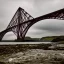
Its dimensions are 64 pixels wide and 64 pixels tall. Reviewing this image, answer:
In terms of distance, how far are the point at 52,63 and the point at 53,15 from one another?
47.1m

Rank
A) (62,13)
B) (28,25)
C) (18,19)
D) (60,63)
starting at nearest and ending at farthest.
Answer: (60,63), (62,13), (28,25), (18,19)

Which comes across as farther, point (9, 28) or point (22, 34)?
point (9, 28)

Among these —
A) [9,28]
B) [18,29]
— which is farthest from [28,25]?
[9,28]

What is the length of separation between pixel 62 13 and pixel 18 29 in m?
27.4

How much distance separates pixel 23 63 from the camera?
911cm

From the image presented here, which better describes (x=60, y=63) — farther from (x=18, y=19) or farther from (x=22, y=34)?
(x=18, y=19)

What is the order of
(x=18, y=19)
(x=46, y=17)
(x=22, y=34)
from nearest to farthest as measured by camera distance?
(x=46, y=17)
(x=22, y=34)
(x=18, y=19)

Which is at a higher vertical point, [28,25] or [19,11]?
[19,11]

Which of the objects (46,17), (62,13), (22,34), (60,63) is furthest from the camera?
(22,34)

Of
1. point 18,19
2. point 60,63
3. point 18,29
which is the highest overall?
point 18,19

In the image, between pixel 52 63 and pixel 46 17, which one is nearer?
pixel 52 63

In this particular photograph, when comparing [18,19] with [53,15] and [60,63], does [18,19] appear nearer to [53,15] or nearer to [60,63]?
[53,15]

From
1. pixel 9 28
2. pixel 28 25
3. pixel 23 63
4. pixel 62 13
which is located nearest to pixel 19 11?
pixel 9 28

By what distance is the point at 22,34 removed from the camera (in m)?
71.8
